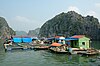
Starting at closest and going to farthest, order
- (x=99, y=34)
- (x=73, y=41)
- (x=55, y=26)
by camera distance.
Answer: (x=73, y=41)
(x=99, y=34)
(x=55, y=26)

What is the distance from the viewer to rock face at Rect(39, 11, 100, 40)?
16250 centimetres

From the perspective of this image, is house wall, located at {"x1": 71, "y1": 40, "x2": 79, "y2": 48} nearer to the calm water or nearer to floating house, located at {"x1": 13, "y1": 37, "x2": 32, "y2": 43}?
the calm water

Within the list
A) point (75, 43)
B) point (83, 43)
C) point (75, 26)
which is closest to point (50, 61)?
point (83, 43)

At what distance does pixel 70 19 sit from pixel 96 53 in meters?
133

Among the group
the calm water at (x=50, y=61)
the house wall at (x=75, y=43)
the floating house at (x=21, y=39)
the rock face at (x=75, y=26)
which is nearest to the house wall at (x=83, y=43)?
the house wall at (x=75, y=43)

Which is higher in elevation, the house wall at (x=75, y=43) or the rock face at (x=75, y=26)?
the rock face at (x=75, y=26)

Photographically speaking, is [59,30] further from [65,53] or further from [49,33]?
[65,53]

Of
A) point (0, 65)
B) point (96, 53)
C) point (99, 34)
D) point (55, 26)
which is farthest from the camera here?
point (55, 26)

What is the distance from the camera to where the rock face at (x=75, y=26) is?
533ft

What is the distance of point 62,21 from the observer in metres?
187

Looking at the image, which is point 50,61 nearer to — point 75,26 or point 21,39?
point 21,39

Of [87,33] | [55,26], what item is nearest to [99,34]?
[87,33]

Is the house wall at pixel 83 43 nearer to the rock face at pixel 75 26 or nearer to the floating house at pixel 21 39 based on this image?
the floating house at pixel 21 39

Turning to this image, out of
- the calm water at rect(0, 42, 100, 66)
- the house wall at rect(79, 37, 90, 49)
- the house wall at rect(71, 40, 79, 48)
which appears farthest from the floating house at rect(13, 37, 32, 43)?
the calm water at rect(0, 42, 100, 66)
